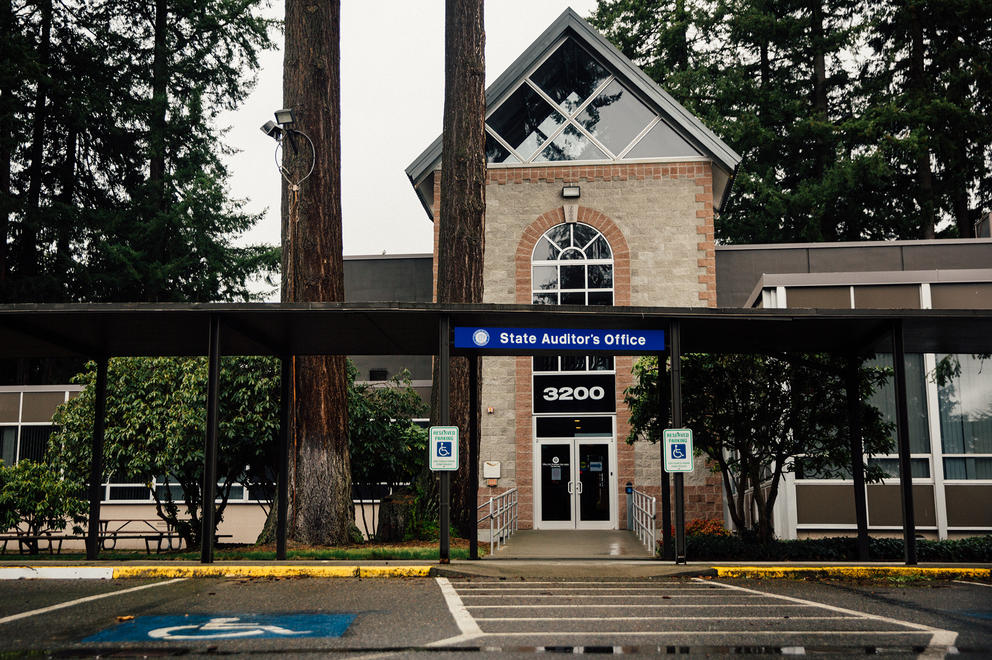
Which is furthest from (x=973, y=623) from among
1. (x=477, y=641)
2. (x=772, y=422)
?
(x=772, y=422)

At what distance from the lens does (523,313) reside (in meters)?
11.0

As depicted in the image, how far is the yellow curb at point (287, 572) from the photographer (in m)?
10.3

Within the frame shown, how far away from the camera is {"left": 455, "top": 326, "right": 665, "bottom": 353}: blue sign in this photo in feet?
37.5

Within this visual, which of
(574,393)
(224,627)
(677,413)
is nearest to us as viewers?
(224,627)

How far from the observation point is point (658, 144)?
23.1m

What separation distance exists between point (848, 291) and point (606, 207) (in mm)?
7164

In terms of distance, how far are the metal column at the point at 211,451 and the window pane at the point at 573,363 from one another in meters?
12.7

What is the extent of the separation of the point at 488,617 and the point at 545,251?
1649cm

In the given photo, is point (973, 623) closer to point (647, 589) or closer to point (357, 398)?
point (647, 589)

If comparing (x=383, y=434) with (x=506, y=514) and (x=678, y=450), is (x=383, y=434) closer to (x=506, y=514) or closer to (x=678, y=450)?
(x=506, y=514)

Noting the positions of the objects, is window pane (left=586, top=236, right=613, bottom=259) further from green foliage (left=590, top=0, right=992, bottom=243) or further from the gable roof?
green foliage (left=590, top=0, right=992, bottom=243)

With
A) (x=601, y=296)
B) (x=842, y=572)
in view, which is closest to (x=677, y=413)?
(x=842, y=572)

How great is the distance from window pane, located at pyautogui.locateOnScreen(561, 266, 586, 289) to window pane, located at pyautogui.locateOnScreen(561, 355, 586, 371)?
1790 millimetres

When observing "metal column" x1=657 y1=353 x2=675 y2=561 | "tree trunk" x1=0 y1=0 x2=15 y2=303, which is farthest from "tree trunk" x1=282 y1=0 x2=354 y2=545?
"tree trunk" x1=0 y1=0 x2=15 y2=303
